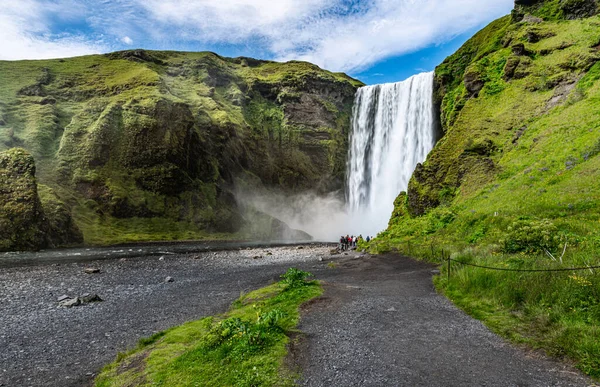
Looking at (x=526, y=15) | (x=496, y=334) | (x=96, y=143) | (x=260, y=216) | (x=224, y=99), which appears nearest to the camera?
(x=496, y=334)

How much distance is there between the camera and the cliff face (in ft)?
80.9

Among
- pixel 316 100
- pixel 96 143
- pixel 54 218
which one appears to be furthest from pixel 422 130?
pixel 96 143

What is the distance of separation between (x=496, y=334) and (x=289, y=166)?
350 ft

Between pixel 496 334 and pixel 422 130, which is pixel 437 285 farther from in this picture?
pixel 422 130

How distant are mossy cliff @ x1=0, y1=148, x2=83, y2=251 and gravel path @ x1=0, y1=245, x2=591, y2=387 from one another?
3929 cm

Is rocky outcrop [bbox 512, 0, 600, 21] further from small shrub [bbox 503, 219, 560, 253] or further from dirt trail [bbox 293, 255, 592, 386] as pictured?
dirt trail [bbox 293, 255, 592, 386]

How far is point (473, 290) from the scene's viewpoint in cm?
1495

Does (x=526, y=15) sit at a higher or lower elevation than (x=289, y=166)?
higher

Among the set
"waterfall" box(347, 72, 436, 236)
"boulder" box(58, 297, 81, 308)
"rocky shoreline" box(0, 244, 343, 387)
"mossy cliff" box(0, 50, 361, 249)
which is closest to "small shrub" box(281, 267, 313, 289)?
"rocky shoreline" box(0, 244, 343, 387)

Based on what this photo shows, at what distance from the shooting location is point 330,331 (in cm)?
1148

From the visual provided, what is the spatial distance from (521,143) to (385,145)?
154 ft

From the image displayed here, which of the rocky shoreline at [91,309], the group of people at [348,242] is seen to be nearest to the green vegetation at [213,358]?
the rocky shoreline at [91,309]

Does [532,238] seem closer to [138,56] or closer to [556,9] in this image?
[556,9]

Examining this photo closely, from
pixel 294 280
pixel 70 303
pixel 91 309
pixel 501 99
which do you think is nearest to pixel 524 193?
pixel 294 280
